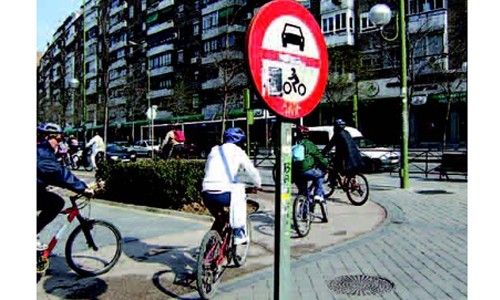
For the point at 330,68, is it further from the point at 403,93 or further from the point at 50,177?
the point at 50,177

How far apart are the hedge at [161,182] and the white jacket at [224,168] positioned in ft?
14.4

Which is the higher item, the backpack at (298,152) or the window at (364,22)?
the window at (364,22)

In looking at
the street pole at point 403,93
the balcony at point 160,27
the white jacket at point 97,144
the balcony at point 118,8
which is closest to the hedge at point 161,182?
the street pole at point 403,93

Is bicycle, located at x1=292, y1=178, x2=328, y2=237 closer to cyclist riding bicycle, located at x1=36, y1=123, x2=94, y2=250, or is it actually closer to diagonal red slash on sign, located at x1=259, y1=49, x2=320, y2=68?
cyclist riding bicycle, located at x1=36, y1=123, x2=94, y2=250

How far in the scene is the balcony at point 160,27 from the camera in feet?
208

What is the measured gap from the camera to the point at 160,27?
213 ft

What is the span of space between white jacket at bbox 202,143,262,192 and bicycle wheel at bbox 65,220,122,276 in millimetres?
1377

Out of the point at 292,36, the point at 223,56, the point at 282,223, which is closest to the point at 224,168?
the point at 282,223

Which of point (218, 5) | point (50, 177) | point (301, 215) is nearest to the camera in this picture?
point (50, 177)

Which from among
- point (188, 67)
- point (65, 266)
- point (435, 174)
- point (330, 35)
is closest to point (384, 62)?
point (330, 35)

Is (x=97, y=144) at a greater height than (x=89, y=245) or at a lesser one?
greater

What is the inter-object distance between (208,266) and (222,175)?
915mm

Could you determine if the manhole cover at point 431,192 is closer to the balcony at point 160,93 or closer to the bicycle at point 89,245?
the bicycle at point 89,245

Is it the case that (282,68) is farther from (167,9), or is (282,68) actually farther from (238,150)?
(167,9)
